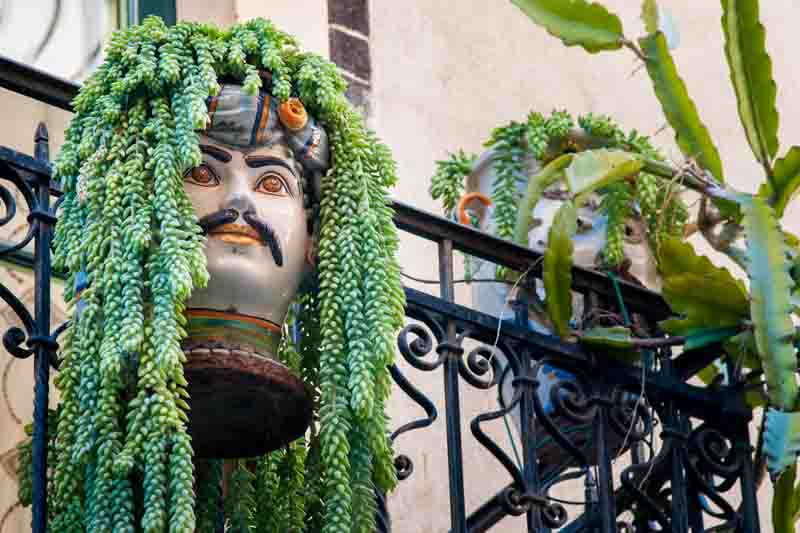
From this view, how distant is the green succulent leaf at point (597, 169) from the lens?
18.0 ft

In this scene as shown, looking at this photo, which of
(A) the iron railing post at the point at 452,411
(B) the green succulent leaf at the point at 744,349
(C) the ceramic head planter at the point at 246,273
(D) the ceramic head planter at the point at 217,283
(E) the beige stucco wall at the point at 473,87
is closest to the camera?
(D) the ceramic head planter at the point at 217,283

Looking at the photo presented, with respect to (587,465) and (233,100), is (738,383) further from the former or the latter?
(233,100)

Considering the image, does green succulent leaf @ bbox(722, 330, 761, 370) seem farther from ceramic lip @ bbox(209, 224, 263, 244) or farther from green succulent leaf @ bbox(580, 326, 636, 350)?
ceramic lip @ bbox(209, 224, 263, 244)

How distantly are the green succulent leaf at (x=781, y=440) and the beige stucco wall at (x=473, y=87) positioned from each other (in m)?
1.69

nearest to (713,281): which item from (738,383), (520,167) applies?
(738,383)

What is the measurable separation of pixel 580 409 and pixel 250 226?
1169mm

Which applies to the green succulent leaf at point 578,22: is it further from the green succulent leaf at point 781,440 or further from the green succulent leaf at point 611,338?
the green succulent leaf at point 781,440

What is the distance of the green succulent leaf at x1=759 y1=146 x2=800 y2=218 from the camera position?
18.6 ft

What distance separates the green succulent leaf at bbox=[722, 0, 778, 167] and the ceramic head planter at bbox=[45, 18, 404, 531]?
111 centimetres

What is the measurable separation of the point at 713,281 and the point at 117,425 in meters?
1.59

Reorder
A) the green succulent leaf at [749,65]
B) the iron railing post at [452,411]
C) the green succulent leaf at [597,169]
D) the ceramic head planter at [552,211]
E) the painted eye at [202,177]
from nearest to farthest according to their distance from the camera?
1. the painted eye at [202,177]
2. the iron railing post at [452,411]
3. the green succulent leaf at [597,169]
4. the green succulent leaf at [749,65]
5. the ceramic head planter at [552,211]

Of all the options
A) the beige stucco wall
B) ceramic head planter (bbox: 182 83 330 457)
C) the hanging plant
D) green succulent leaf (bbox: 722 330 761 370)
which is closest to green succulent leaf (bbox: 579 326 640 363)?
green succulent leaf (bbox: 722 330 761 370)

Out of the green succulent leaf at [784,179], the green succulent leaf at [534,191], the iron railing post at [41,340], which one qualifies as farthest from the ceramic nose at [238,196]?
the green succulent leaf at [784,179]

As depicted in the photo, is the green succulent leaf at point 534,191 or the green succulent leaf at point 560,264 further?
the green succulent leaf at point 534,191
